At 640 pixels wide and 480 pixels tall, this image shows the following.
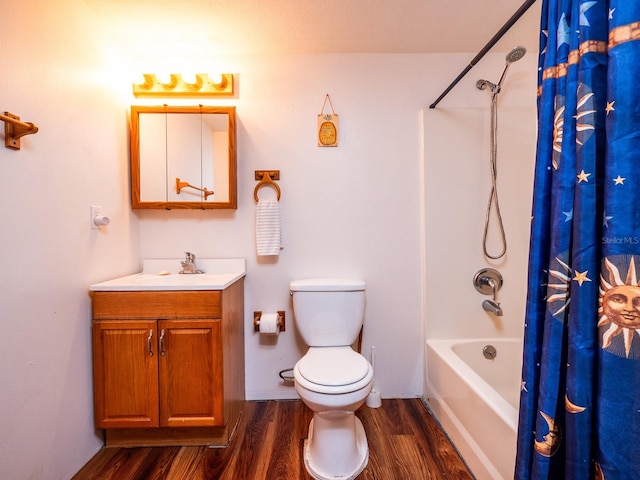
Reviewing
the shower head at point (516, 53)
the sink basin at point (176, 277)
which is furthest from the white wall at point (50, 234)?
the shower head at point (516, 53)

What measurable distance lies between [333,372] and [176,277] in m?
1.02

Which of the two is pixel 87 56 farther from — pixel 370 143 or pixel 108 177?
pixel 370 143

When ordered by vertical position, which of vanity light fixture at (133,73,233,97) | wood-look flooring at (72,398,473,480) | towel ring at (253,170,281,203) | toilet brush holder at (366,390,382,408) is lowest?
wood-look flooring at (72,398,473,480)

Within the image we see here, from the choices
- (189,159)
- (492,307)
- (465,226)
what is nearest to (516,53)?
(465,226)

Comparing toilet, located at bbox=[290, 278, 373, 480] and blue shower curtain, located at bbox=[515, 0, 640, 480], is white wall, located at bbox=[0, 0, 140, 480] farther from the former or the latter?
blue shower curtain, located at bbox=[515, 0, 640, 480]

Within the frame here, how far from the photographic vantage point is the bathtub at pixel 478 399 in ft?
3.42

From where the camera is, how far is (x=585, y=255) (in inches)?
25.9

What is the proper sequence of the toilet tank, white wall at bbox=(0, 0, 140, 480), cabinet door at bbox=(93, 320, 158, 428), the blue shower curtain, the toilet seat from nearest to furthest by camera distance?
the blue shower curtain < white wall at bbox=(0, 0, 140, 480) < the toilet seat < cabinet door at bbox=(93, 320, 158, 428) < the toilet tank

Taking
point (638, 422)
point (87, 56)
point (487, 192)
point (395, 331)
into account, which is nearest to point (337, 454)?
point (395, 331)

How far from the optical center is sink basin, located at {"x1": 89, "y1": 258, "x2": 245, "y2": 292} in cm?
131

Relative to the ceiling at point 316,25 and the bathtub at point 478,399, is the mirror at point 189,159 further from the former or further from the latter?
the bathtub at point 478,399

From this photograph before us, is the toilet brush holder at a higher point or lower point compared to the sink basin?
lower

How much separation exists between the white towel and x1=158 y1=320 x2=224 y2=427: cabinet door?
52cm

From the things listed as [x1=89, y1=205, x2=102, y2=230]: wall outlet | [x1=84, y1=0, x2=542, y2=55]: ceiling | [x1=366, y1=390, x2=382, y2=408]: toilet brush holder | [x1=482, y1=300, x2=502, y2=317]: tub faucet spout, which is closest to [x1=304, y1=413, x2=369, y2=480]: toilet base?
[x1=366, y1=390, x2=382, y2=408]: toilet brush holder
